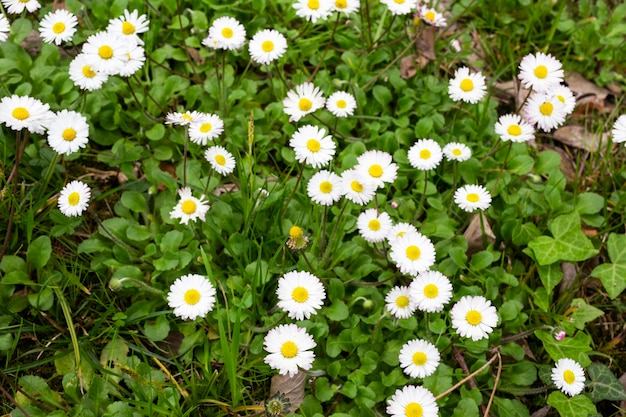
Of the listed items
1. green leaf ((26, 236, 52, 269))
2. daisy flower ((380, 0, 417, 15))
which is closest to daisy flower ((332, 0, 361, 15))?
daisy flower ((380, 0, 417, 15))

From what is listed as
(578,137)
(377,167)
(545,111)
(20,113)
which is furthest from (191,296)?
(578,137)

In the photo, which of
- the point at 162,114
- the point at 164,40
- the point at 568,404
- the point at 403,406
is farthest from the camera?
the point at 164,40

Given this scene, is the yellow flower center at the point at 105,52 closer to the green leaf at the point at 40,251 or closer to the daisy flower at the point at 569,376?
the green leaf at the point at 40,251

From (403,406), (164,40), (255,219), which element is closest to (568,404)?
(403,406)

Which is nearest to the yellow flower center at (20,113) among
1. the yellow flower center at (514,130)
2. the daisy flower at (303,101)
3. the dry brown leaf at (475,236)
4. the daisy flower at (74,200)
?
the daisy flower at (74,200)

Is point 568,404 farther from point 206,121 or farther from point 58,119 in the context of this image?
point 58,119

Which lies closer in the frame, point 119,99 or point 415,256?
point 415,256

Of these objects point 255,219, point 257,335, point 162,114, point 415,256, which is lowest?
point 257,335

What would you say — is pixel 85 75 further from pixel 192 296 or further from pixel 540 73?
pixel 540 73
